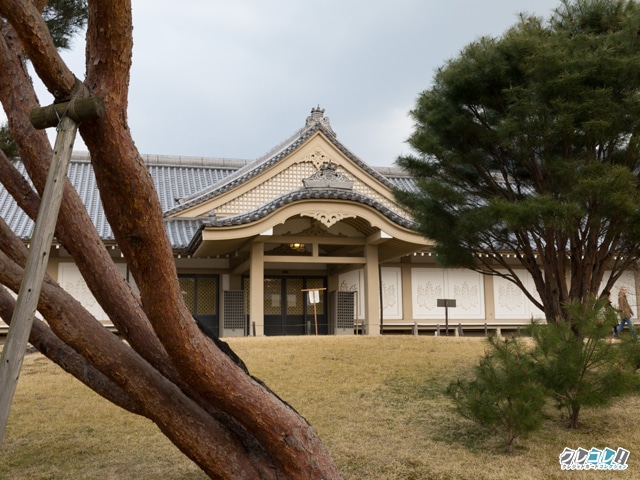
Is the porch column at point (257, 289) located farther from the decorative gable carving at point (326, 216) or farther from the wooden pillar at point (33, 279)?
the wooden pillar at point (33, 279)

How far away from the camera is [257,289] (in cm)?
1345

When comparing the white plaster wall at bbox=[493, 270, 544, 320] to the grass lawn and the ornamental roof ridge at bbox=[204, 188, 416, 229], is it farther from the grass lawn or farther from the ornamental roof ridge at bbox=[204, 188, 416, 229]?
the grass lawn

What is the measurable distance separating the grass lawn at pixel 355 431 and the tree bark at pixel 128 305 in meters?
1.49

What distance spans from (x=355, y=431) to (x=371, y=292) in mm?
7954

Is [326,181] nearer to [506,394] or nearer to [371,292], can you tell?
[371,292]

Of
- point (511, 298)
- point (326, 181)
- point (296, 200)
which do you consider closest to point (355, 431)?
point (296, 200)

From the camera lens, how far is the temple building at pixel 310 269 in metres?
14.8

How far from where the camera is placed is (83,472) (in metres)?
5.04

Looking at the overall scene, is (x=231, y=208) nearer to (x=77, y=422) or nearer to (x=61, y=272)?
(x=61, y=272)

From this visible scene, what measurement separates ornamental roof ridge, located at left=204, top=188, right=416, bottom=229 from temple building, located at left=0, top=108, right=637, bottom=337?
2.93 ft

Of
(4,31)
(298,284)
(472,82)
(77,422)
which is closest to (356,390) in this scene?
(77,422)

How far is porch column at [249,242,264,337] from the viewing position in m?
13.2

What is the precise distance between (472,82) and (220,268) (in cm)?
1053

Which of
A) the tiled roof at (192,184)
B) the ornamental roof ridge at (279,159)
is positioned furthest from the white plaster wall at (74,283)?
the ornamental roof ridge at (279,159)
